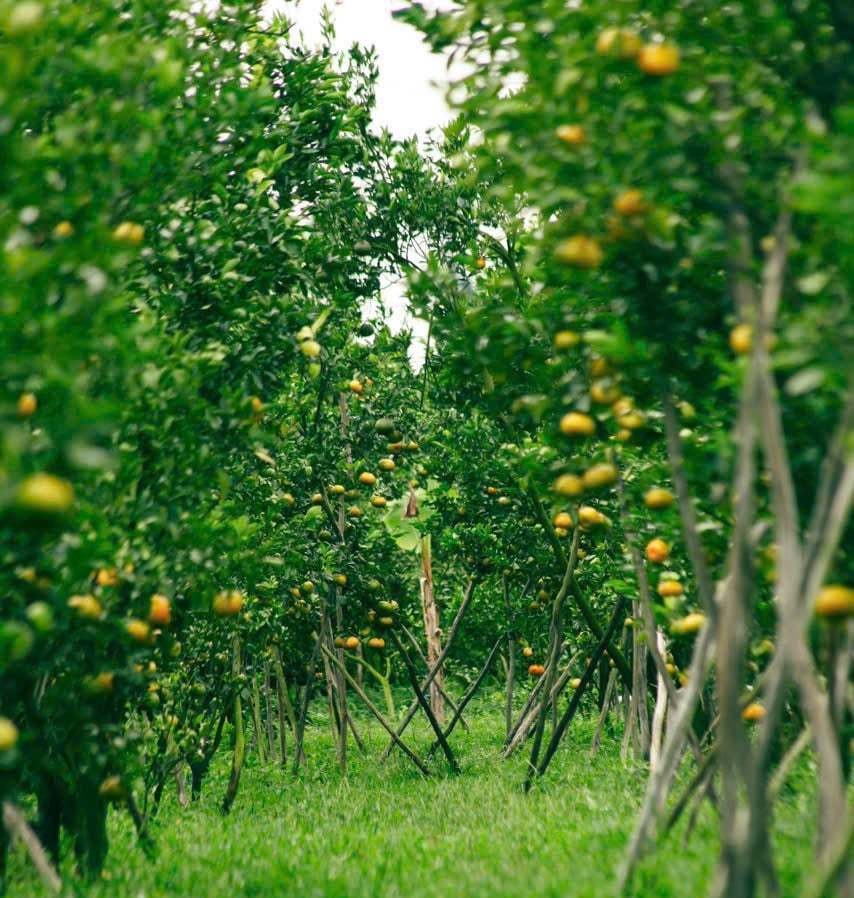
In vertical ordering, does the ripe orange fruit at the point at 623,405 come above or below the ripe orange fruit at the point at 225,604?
above

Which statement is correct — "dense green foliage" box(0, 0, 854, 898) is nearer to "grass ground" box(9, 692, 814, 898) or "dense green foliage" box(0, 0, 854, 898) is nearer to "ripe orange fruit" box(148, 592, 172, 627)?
Result: "ripe orange fruit" box(148, 592, 172, 627)

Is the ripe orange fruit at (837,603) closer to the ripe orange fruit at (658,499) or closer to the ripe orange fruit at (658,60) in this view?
the ripe orange fruit at (658,499)

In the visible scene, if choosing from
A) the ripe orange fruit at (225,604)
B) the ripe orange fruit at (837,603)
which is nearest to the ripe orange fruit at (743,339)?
the ripe orange fruit at (837,603)

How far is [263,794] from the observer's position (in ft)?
29.3

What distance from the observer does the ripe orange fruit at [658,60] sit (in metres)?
2.72

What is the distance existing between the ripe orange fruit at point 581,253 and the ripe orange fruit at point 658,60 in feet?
1.81

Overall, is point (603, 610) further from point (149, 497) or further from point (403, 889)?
point (149, 497)

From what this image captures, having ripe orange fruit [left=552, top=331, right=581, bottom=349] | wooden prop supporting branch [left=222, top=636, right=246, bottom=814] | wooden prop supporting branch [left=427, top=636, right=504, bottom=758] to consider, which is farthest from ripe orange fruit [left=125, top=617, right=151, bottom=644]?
wooden prop supporting branch [left=427, top=636, right=504, bottom=758]

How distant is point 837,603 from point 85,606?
279cm

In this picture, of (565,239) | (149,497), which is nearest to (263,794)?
(149,497)

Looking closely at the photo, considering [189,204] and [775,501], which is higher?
[189,204]

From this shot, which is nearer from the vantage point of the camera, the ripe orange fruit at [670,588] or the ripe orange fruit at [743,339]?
the ripe orange fruit at [743,339]

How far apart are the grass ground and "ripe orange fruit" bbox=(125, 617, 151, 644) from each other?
47.6 inches

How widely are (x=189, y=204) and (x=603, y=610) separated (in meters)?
7.05
